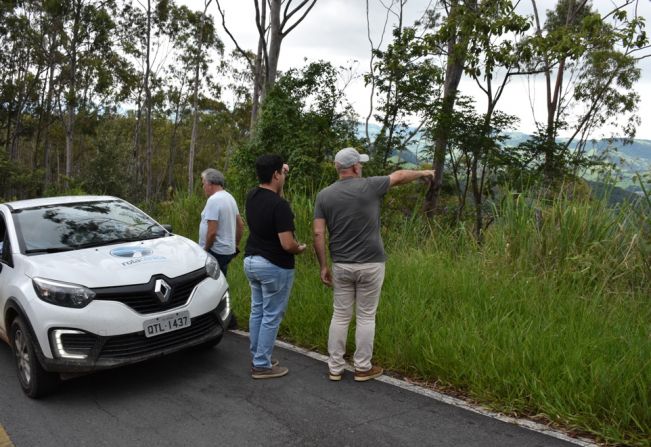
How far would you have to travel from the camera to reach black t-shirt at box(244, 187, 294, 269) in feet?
13.9

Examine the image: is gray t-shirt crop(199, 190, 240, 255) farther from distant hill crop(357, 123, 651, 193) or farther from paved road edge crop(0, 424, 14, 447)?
distant hill crop(357, 123, 651, 193)

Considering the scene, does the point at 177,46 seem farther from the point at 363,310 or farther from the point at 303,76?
the point at 363,310

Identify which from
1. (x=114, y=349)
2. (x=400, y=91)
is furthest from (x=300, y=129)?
(x=114, y=349)

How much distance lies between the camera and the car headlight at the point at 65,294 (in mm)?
3990

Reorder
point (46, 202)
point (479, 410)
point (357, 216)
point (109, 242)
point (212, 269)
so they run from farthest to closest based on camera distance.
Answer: point (46, 202)
point (109, 242)
point (212, 269)
point (357, 216)
point (479, 410)

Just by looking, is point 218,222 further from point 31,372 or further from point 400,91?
point 400,91

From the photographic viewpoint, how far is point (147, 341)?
13.6 ft

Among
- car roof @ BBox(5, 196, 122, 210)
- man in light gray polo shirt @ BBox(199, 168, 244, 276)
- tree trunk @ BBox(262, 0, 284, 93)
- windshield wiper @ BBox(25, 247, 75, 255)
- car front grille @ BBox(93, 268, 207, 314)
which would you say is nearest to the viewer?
car front grille @ BBox(93, 268, 207, 314)

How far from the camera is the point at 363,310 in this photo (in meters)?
4.32

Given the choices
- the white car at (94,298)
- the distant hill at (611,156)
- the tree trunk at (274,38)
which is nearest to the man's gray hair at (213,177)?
the white car at (94,298)

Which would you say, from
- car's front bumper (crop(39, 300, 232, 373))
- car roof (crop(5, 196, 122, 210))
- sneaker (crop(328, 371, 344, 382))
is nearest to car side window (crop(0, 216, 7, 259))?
car roof (crop(5, 196, 122, 210))

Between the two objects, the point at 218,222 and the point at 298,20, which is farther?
the point at 298,20

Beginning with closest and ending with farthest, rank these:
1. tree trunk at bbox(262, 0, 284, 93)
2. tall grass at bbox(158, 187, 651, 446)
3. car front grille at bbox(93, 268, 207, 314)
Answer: tall grass at bbox(158, 187, 651, 446) < car front grille at bbox(93, 268, 207, 314) < tree trunk at bbox(262, 0, 284, 93)

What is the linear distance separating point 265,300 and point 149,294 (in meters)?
0.90
